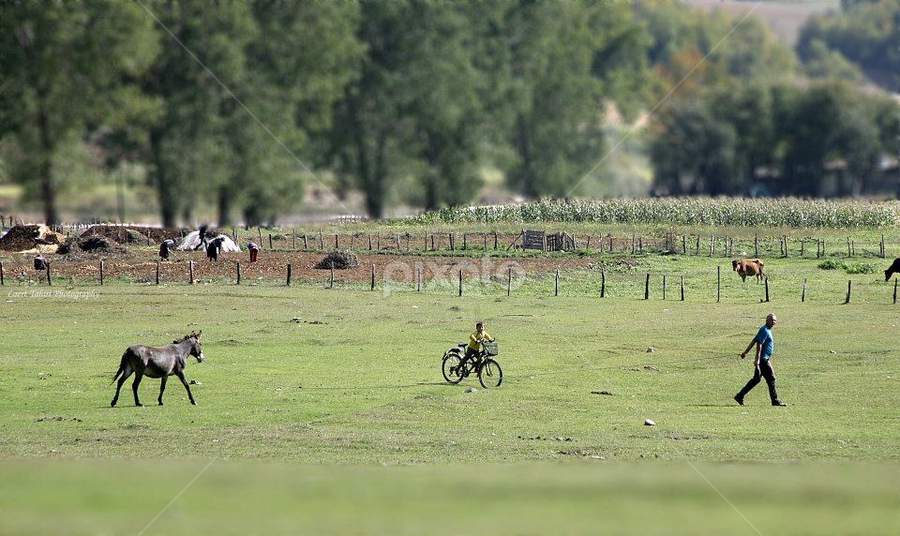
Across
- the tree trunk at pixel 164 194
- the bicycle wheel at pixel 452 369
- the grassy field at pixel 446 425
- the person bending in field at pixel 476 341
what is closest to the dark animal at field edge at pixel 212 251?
the tree trunk at pixel 164 194

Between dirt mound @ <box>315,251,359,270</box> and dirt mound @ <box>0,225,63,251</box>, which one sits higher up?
dirt mound @ <box>0,225,63,251</box>

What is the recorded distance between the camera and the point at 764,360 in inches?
1120

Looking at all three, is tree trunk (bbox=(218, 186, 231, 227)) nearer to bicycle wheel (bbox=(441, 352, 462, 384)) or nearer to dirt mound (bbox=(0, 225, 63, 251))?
dirt mound (bbox=(0, 225, 63, 251))

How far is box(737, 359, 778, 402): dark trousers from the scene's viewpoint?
28484 millimetres

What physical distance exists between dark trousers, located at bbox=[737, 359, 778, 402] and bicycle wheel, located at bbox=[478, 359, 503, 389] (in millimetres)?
5550

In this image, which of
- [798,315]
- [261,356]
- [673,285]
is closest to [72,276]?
[261,356]

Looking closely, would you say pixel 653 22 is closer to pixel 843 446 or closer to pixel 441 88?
pixel 441 88

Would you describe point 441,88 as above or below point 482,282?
above

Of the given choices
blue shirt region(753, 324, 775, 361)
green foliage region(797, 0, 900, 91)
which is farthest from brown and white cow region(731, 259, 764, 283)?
blue shirt region(753, 324, 775, 361)

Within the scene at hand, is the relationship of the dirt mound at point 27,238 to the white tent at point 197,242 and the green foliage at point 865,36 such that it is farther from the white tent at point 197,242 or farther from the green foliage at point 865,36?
the green foliage at point 865,36

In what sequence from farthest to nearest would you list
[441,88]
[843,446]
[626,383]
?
[441,88] → [626,383] → [843,446]

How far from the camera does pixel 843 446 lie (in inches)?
976

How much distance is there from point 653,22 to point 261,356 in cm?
5067

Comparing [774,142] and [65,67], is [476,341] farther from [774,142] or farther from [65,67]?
[65,67]
